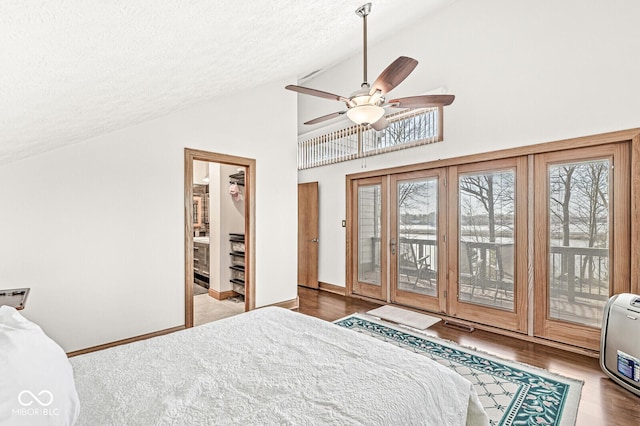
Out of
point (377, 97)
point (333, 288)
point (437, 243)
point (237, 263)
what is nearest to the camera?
point (377, 97)

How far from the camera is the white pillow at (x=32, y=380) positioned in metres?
0.87

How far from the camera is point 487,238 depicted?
371 cm

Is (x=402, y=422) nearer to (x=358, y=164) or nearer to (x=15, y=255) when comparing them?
(x=15, y=255)

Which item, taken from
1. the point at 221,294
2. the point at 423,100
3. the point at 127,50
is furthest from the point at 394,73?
the point at 221,294

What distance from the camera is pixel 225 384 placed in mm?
1348

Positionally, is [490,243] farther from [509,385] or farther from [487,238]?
[509,385]

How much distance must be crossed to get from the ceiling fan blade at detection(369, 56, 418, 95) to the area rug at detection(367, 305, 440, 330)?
2.67m

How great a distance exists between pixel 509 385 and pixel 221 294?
388 centimetres

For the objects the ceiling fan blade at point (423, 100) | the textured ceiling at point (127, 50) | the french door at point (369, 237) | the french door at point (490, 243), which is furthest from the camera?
the french door at point (369, 237)

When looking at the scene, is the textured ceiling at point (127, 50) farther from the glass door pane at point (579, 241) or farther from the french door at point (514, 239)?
the glass door pane at point (579, 241)

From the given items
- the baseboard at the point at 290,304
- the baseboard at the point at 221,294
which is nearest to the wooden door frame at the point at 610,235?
the baseboard at the point at 290,304

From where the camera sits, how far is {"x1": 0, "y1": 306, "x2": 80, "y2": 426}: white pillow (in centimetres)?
87

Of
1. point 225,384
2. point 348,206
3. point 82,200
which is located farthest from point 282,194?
point 225,384
